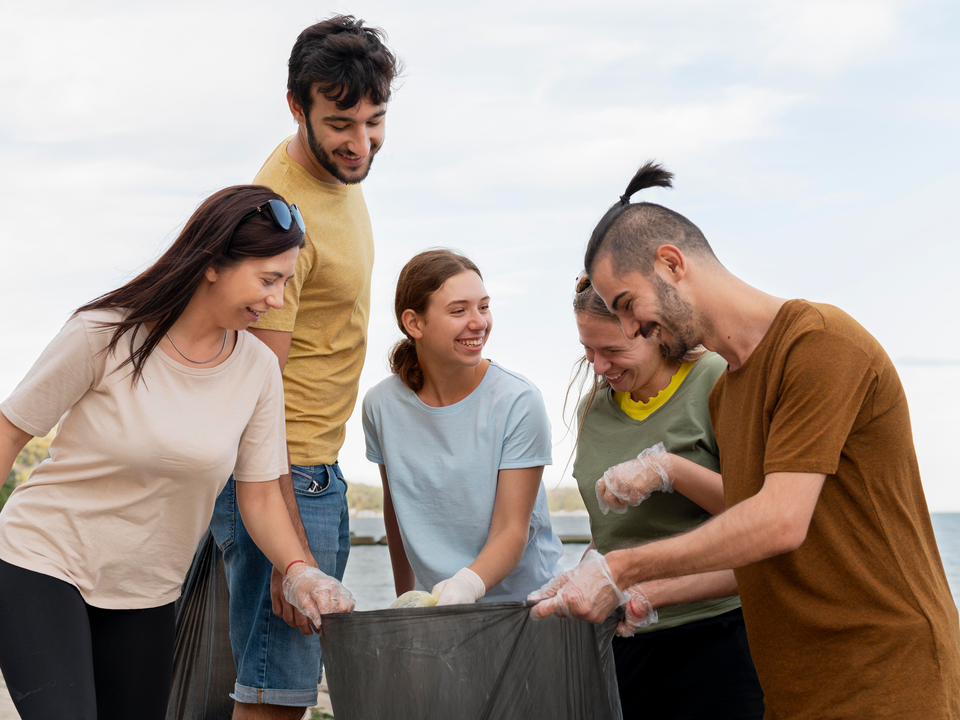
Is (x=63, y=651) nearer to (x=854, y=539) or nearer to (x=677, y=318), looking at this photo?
(x=677, y=318)

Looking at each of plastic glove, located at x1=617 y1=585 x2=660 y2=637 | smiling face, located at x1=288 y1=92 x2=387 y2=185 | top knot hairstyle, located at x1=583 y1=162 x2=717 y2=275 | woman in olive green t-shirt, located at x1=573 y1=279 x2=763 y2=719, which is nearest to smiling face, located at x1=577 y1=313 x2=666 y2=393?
woman in olive green t-shirt, located at x1=573 y1=279 x2=763 y2=719

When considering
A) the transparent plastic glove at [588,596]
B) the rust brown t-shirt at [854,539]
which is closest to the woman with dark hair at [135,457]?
the transparent plastic glove at [588,596]

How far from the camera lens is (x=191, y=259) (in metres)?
1.81

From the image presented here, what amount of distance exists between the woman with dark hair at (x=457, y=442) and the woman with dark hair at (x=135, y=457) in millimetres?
421

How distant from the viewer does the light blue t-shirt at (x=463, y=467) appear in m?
2.27

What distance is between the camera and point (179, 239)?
1865 mm

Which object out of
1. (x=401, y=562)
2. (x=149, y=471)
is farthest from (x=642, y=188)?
(x=401, y=562)

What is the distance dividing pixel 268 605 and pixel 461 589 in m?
0.54

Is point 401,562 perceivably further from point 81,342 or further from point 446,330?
point 81,342

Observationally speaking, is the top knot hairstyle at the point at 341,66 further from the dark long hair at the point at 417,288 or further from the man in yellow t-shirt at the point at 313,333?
the dark long hair at the point at 417,288

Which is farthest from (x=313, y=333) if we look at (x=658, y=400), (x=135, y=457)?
(x=658, y=400)

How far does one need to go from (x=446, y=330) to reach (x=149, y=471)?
891 millimetres

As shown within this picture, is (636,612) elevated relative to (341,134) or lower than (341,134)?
lower

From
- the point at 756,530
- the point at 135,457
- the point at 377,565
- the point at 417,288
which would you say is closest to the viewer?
the point at 756,530
